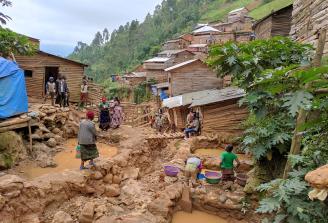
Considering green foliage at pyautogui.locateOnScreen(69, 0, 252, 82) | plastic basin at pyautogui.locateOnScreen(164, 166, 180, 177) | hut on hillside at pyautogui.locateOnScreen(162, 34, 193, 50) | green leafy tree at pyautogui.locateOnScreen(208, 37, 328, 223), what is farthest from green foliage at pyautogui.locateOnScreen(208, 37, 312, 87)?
green foliage at pyautogui.locateOnScreen(69, 0, 252, 82)

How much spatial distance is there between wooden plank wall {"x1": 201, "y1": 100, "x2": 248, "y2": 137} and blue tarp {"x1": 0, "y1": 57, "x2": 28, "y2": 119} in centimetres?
837

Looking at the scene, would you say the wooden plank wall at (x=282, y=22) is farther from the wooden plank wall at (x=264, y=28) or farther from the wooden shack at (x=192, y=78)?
the wooden shack at (x=192, y=78)

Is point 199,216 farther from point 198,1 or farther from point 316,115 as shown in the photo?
point 198,1

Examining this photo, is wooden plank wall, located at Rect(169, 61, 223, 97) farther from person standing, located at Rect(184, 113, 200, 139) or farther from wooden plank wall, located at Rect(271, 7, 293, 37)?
person standing, located at Rect(184, 113, 200, 139)

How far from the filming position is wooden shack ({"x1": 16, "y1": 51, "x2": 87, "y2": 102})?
1738 centimetres

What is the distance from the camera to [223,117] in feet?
49.6

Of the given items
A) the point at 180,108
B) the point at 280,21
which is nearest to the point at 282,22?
the point at 280,21

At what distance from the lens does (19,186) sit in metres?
7.27

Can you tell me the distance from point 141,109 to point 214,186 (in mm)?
16915

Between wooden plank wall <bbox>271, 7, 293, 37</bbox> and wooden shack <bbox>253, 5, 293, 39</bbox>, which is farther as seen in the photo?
wooden plank wall <bbox>271, 7, 293, 37</bbox>

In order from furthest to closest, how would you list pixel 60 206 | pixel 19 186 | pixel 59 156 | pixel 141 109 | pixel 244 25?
pixel 244 25
pixel 141 109
pixel 59 156
pixel 60 206
pixel 19 186

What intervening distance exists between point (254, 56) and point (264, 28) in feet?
46.3

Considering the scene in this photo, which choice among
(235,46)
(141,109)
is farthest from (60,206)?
(141,109)

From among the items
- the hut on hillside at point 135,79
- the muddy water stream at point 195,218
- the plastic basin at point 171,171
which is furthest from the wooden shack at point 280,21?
the hut on hillside at point 135,79
